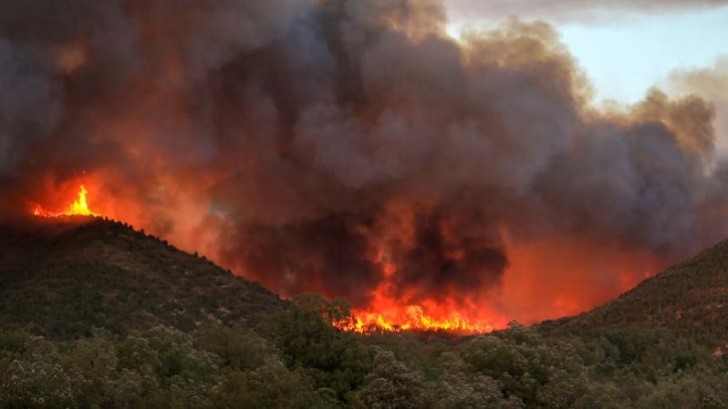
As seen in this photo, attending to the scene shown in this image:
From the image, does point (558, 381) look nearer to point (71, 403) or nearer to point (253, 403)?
point (253, 403)

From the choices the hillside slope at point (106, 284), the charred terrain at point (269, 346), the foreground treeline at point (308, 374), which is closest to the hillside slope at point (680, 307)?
the charred terrain at point (269, 346)

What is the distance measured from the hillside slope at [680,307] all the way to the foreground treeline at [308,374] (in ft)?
46.6

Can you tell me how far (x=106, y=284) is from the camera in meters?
65.9

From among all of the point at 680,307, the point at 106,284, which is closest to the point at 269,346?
the point at 106,284

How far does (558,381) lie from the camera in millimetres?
39562

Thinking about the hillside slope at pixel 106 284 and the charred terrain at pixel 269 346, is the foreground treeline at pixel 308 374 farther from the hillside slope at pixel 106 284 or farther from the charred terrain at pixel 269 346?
the hillside slope at pixel 106 284

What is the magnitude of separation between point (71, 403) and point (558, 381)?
1438 cm

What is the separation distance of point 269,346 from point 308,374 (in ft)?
8.08

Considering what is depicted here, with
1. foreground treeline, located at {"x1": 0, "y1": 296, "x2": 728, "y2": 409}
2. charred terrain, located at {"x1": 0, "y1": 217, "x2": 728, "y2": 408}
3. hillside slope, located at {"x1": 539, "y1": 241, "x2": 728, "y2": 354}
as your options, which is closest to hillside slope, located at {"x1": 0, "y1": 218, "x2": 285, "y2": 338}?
charred terrain, located at {"x1": 0, "y1": 217, "x2": 728, "y2": 408}

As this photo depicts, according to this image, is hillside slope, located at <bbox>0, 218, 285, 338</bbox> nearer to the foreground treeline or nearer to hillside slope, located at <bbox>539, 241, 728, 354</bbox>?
the foreground treeline

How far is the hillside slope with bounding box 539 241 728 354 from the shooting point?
6800 centimetres

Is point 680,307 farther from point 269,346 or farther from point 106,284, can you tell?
point 269,346

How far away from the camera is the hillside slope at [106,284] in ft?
202

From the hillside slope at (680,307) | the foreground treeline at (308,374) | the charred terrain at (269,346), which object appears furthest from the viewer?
the hillside slope at (680,307)
